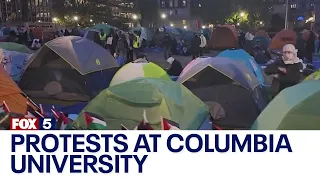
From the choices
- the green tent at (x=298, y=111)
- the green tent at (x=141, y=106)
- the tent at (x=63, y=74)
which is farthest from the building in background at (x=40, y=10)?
the green tent at (x=298, y=111)

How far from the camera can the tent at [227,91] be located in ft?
21.4

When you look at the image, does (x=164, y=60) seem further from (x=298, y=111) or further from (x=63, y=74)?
(x=298, y=111)

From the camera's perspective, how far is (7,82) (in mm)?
6711

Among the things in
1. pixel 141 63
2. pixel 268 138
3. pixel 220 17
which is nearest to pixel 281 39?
pixel 141 63

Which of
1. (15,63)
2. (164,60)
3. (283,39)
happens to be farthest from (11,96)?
(283,39)

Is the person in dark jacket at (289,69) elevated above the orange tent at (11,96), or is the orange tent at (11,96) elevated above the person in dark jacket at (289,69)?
the person in dark jacket at (289,69)

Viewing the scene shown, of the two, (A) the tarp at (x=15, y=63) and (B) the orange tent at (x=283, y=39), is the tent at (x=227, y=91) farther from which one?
(B) the orange tent at (x=283, y=39)

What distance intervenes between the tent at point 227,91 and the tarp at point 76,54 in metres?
2.40

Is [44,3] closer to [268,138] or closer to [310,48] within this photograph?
[310,48]

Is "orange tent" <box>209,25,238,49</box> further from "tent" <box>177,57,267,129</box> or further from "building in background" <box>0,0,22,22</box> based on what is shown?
"building in background" <box>0,0,22,22</box>

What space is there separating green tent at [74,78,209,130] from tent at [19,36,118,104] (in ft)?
11.5

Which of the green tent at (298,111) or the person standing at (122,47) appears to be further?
the person standing at (122,47)

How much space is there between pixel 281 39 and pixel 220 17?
133 ft

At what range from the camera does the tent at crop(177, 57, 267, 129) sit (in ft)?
21.4
